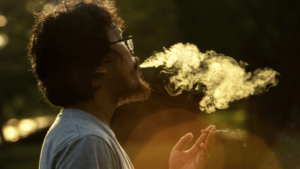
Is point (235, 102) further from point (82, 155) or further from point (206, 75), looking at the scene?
point (82, 155)

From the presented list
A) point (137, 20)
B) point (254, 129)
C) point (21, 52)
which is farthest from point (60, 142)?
point (21, 52)

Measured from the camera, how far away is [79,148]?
1.52 metres

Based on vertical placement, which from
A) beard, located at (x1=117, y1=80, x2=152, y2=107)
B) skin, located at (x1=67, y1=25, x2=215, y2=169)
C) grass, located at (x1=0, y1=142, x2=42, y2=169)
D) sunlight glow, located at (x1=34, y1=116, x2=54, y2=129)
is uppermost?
skin, located at (x1=67, y1=25, x2=215, y2=169)

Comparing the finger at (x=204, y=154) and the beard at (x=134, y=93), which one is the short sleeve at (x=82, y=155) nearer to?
the beard at (x=134, y=93)

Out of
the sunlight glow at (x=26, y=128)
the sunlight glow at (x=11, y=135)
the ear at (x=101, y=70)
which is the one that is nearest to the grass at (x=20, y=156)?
the sunlight glow at (x=11, y=135)

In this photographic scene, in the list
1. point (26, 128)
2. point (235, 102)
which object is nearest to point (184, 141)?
point (235, 102)

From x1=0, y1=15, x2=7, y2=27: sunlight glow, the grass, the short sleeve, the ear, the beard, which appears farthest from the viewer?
x1=0, y1=15, x2=7, y2=27: sunlight glow

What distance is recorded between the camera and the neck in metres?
2.08

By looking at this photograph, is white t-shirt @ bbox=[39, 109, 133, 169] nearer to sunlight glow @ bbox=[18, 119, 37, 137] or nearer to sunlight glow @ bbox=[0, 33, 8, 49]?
sunlight glow @ bbox=[0, 33, 8, 49]

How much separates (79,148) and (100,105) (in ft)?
2.17

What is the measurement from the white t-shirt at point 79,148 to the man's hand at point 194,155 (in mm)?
1014

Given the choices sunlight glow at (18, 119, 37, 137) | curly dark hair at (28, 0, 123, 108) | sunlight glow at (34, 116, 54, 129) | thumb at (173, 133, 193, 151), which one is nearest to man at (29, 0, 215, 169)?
curly dark hair at (28, 0, 123, 108)

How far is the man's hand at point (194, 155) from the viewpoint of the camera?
8.63 ft

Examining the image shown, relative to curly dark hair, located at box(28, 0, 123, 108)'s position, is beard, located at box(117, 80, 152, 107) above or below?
below
